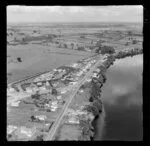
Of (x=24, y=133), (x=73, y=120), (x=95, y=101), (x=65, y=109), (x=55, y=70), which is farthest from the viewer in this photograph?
(x=55, y=70)

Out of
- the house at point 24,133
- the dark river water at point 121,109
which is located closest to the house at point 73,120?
the dark river water at point 121,109

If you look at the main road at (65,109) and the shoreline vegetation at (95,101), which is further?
the shoreline vegetation at (95,101)

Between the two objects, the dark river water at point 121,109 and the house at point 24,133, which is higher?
the house at point 24,133

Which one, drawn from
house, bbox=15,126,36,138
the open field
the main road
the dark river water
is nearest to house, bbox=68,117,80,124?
the open field

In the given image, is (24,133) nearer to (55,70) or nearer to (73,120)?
(73,120)

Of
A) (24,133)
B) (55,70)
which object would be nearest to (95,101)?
(24,133)

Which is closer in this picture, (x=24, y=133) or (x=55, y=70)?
(x=24, y=133)

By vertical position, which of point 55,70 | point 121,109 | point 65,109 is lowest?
point 121,109

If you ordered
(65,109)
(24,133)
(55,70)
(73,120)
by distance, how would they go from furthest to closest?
(55,70), (65,109), (73,120), (24,133)

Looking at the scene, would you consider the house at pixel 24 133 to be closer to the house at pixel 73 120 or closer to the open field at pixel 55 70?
the open field at pixel 55 70
